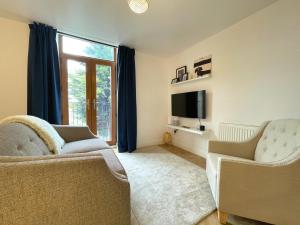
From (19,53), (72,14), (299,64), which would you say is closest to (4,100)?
(19,53)

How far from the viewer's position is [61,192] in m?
0.71

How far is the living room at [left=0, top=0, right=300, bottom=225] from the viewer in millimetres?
818

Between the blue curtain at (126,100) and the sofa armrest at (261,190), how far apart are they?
7.59 ft

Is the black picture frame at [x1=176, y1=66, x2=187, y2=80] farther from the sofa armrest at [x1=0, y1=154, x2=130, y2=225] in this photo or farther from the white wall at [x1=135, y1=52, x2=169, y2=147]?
the sofa armrest at [x1=0, y1=154, x2=130, y2=225]

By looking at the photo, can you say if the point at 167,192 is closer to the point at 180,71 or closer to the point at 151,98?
the point at 151,98

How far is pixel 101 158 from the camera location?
2.65 ft

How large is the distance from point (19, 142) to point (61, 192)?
58cm

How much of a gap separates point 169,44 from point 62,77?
7.55 ft

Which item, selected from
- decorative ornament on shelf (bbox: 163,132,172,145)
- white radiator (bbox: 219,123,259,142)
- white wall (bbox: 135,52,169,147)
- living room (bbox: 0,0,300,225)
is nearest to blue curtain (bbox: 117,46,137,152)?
living room (bbox: 0,0,300,225)

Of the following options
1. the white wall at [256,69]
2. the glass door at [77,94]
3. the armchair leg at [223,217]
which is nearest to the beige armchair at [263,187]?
the armchair leg at [223,217]

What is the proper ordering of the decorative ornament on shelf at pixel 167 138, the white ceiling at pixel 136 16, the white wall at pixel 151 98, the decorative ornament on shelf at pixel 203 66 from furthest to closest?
the decorative ornament on shelf at pixel 167 138, the white wall at pixel 151 98, the decorative ornament on shelf at pixel 203 66, the white ceiling at pixel 136 16

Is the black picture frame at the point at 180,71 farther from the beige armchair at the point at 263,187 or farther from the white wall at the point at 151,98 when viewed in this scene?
the beige armchair at the point at 263,187

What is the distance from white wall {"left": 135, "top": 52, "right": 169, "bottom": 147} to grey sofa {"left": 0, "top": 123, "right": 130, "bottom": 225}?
275 cm

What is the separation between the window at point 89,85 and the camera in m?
2.89
